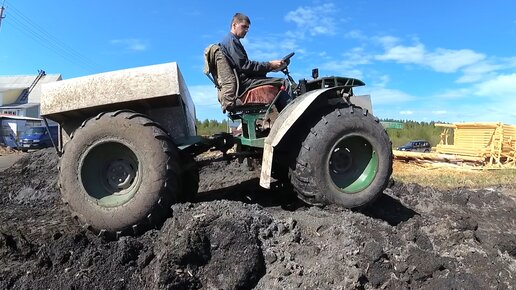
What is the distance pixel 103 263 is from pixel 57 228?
1538 millimetres

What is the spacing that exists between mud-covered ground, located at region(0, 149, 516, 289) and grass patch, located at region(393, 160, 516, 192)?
17.3 ft

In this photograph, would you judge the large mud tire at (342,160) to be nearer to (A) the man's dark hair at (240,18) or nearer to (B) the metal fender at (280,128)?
(B) the metal fender at (280,128)

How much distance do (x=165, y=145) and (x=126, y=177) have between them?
1.71ft

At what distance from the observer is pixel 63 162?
13.5 feet

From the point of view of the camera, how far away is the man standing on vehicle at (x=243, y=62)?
4.79m

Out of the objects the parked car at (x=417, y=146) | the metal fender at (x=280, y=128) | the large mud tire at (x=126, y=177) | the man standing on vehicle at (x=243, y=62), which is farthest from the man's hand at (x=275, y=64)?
the parked car at (x=417, y=146)

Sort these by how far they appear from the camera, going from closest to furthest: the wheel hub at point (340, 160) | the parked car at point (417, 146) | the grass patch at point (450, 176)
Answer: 1. the wheel hub at point (340, 160)
2. the grass patch at point (450, 176)
3. the parked car at point (417, 146)

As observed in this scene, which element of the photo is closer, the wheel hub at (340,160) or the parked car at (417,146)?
the wheel hub at (340,160)

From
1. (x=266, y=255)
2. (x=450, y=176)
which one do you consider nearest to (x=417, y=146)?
(x=450, y=176)

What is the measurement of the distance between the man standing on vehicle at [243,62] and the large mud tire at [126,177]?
1150 millimetres

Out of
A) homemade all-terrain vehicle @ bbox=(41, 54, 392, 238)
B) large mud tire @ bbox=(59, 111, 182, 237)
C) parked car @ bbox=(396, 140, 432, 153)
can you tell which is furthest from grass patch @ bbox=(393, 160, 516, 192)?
parked car @ bbox=(396, 140, 432, 153)

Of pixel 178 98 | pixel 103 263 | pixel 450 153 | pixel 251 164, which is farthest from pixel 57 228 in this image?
pixel 450 153

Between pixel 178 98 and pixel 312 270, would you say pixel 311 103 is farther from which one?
pixel 312 270

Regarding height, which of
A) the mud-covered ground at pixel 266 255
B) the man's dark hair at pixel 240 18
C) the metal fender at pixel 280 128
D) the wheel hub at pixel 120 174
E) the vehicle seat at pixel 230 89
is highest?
the man's dark hair at pixel 240 18
